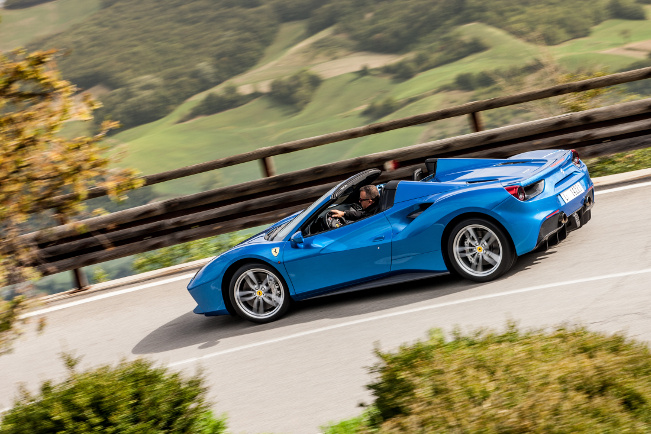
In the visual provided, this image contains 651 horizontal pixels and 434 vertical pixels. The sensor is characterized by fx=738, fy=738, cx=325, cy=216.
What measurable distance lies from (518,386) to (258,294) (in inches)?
174

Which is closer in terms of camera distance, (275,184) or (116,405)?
(116,405)

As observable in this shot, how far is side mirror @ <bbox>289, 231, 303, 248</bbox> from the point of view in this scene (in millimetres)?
7239

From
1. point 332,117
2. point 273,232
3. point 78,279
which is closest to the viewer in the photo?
point 273,232

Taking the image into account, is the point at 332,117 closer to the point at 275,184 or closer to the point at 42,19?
the point at 275,184

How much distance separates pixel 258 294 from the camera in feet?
24.8

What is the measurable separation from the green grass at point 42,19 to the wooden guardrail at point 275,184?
47.5 metres

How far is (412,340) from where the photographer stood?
603cm

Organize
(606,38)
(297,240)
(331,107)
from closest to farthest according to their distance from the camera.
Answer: (297,240)
(606,38)
(331,107)

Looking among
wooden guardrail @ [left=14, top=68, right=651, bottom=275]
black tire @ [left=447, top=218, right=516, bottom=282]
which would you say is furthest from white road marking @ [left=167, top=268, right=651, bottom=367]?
wooden guardrail @ [left=14, top=68, right=651, bottom=275]

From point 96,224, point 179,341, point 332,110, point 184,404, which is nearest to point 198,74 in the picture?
point 332,110

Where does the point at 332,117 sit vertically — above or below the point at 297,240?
above

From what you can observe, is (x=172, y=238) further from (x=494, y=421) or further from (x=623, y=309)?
(x=494, y=421)

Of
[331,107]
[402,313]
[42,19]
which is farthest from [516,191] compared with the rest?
[42,19]

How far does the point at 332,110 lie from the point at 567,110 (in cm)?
2736
